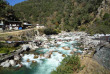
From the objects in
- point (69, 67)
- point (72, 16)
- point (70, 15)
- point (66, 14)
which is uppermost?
point (66, 14)

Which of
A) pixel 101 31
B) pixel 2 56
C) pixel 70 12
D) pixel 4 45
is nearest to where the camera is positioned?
pixel 2 56

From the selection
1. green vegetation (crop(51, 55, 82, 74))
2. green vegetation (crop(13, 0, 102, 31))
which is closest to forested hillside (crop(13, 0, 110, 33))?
green vegetation (crop(13, 0, 102, 31))

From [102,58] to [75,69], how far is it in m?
2.90

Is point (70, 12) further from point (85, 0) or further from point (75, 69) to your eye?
point (75, 69)

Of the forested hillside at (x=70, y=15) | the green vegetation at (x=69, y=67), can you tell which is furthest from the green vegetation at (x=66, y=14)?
the green vegetation at (x=69, y=67)


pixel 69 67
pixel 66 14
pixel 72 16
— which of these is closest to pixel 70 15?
pixel 66 14

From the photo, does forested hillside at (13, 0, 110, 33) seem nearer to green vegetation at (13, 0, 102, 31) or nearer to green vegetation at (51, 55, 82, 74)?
green vegetation at (13, 0, 102, 31)

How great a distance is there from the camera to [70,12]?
6969 cm

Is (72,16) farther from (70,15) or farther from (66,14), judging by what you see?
(66,14)

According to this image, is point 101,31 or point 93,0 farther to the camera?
point 93,0

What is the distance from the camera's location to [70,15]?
68.0 meters

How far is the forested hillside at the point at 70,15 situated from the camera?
5144cm

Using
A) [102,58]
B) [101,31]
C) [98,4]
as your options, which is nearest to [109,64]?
[102,58]

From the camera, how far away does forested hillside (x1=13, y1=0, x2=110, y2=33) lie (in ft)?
169
